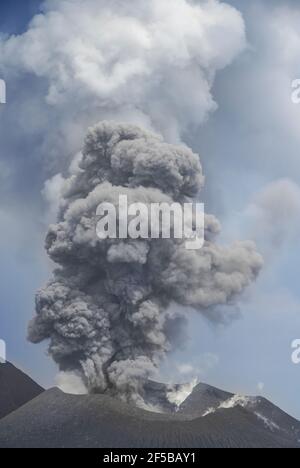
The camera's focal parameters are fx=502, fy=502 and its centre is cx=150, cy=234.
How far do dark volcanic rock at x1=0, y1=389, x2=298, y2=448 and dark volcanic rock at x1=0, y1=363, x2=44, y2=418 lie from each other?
33.1ft

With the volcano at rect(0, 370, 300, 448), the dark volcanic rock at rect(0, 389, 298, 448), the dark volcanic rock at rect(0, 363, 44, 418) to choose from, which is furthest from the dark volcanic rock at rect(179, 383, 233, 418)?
the dark volcanic rock at rect(0, 363, 44, 418)

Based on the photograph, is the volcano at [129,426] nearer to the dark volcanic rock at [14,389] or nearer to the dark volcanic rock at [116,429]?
the dark volcanic rock at [116,429]

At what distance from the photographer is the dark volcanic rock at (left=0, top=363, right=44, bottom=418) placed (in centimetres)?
5759

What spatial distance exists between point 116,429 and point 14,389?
23.6m

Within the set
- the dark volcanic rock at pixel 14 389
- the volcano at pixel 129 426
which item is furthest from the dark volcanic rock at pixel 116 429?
the dark volcanic rock at pixel 14 389

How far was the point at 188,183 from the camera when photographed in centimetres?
A: 4962

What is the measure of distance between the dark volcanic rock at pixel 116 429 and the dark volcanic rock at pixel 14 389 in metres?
10.1

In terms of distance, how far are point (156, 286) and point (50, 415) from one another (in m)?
15.2

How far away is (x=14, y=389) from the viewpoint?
61375mm

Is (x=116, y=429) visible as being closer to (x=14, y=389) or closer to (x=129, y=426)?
(x=129, y=426)

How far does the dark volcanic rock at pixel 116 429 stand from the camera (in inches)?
1628

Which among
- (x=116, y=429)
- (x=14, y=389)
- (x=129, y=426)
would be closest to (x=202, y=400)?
(x=129, y=426)
